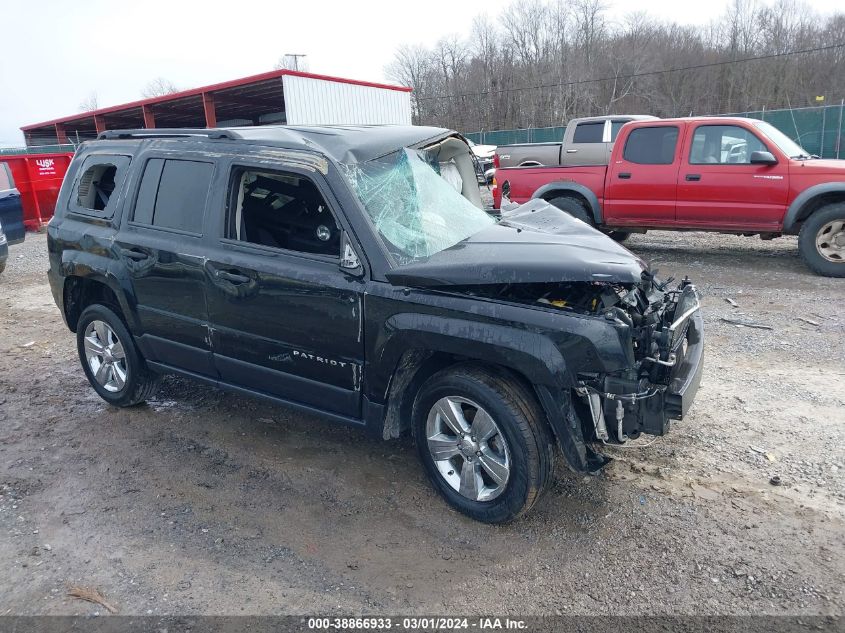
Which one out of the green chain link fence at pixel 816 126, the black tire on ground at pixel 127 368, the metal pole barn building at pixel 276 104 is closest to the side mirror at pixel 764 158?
the black tire on ground at pixel 127 368

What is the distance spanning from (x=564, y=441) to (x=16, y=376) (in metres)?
5.35

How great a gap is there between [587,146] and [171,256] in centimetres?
1263

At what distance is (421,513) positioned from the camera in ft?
11.5

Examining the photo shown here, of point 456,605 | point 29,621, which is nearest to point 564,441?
point 456,605

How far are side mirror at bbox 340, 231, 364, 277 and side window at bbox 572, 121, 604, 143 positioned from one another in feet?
41.8

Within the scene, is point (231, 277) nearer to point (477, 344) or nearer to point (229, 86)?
point (477, 344)

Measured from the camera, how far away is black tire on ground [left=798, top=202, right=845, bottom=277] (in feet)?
25.7

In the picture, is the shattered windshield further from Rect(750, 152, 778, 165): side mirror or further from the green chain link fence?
the green chain link fence

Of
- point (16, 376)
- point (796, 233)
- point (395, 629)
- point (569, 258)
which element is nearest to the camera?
point (395, 629)

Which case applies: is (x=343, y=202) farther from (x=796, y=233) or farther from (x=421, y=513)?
(x=796, y=233)

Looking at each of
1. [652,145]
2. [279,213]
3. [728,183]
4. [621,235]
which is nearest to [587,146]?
[621,235]

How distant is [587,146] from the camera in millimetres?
14953

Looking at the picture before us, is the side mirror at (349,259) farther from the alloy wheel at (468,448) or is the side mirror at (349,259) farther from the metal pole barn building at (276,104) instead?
the metal pole barn building at (276,104)

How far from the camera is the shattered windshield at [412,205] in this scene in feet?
11.7
